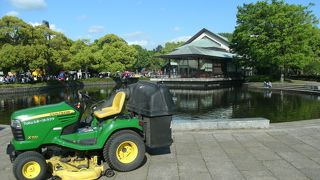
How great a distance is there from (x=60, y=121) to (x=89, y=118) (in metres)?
1.13

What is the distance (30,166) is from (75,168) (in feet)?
2.38

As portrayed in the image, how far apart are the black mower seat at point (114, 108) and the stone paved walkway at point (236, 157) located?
1.17 metres

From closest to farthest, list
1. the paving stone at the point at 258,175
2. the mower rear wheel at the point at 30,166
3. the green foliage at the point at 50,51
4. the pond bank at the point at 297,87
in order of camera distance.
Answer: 1. the mower rear wheel at the point at 30,166
2. the paving stone at the point at 258,175
3. the pond bank at the point at 297,87
4. the green foliage at the point at 50,51

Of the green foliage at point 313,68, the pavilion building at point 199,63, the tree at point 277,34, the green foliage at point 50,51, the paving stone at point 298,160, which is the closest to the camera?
the paving stone at point 298,160

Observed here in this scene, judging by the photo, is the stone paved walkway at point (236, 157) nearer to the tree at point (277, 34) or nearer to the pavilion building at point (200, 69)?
the tree at point (277, 34)

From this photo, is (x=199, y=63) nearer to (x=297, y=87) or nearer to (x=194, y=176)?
(x=297, y=87)

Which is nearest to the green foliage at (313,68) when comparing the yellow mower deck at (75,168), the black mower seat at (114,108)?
the black mower seat at (114,108)

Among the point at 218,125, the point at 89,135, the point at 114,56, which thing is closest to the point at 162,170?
the point at 89,135

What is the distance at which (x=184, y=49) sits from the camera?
169ft

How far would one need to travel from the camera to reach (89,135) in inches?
224

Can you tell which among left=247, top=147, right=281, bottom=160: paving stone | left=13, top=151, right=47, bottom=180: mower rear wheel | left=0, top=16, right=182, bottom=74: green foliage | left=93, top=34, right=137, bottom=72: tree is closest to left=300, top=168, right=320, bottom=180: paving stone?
left=247, top=147, right=281, bottom=160: paving stone

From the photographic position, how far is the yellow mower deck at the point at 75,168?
523cm

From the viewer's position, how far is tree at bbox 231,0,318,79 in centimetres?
4100

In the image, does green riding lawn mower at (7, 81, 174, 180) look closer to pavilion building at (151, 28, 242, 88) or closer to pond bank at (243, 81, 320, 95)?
pond bank at (243, 81, 320, 95)
